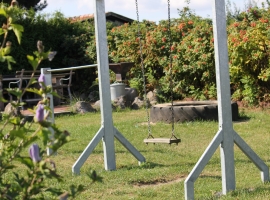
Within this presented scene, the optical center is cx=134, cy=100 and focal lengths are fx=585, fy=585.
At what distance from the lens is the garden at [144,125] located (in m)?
2.28

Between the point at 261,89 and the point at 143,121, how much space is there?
2.93 meters

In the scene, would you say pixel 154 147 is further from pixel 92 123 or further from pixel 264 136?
pixel 92 123

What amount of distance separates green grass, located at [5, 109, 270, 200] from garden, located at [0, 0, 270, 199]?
0.04ft

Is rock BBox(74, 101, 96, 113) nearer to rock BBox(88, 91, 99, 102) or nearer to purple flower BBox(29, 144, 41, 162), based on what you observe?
rock BBox(88, 91, 99, 102)

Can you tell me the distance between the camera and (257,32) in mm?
12867

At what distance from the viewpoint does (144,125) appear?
11.2m

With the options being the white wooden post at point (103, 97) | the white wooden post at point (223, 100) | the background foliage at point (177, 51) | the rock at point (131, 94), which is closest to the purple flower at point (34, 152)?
the white wooden post at point (223, 100)

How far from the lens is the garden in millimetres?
2277

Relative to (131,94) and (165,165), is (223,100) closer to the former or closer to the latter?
(165,165)

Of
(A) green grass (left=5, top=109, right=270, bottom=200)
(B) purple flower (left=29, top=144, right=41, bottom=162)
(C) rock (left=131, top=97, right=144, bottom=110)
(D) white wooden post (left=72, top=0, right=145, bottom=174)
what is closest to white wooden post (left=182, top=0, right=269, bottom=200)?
(A) green grass (left=5, top=109, right=270, bottom=200)

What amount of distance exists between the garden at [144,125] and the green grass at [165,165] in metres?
0.01

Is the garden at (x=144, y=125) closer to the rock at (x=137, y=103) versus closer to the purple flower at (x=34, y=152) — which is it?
the purple flower at (x=34, y=152)

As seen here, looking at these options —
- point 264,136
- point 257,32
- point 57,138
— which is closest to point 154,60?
point 257,32

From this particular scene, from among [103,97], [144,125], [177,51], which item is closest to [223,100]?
[103,97]
